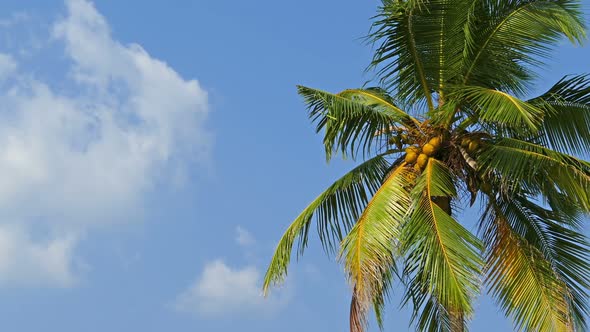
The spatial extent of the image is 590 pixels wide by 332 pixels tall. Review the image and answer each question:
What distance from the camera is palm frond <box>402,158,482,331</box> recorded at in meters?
14.7

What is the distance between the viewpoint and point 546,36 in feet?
54.2

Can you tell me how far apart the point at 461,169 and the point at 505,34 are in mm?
2286

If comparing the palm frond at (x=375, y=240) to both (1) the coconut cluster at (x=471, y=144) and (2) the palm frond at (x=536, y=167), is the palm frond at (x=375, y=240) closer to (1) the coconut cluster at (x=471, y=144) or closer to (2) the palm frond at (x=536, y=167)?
(1) the coconut cluster at (x=471, y=144)

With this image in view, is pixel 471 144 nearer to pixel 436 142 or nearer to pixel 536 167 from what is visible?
pixel 436 142

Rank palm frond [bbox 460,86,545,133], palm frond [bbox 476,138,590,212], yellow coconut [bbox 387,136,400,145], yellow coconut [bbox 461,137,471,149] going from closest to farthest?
1. palm frond [bbox 460,86,545,133]
2. palm frond [bbox 476,138,590,212]
3. yellow coconut [bbox 461,137,471,149]
4. yellow coconut [bbox 387,136,400,145]

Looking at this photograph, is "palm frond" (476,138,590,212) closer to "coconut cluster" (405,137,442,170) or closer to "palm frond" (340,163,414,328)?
"coconut cluster" (405,137,442,170)

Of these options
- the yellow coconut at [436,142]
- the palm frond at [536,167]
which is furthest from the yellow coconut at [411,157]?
the palm frond at [536,167]

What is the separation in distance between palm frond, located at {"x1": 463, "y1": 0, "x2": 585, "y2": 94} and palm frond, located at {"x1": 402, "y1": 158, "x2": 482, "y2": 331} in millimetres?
1812

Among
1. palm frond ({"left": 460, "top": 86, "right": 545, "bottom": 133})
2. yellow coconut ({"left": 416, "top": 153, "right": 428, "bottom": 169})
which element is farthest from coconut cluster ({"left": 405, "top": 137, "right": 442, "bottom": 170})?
palm frond ({"left": 460, "top": 86, "right": 545, "bottom": 133})

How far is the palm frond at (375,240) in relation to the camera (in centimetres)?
1510

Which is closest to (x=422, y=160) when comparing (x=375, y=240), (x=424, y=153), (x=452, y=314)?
(x=424, y=153)

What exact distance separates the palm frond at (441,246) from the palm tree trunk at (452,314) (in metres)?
0.02

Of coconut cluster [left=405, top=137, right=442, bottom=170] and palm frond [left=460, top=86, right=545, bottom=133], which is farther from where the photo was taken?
coconut cluster [left=405, top=137, right=442, bottom=170]

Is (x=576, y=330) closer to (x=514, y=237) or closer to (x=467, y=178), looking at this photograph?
(x=514, y=237)
